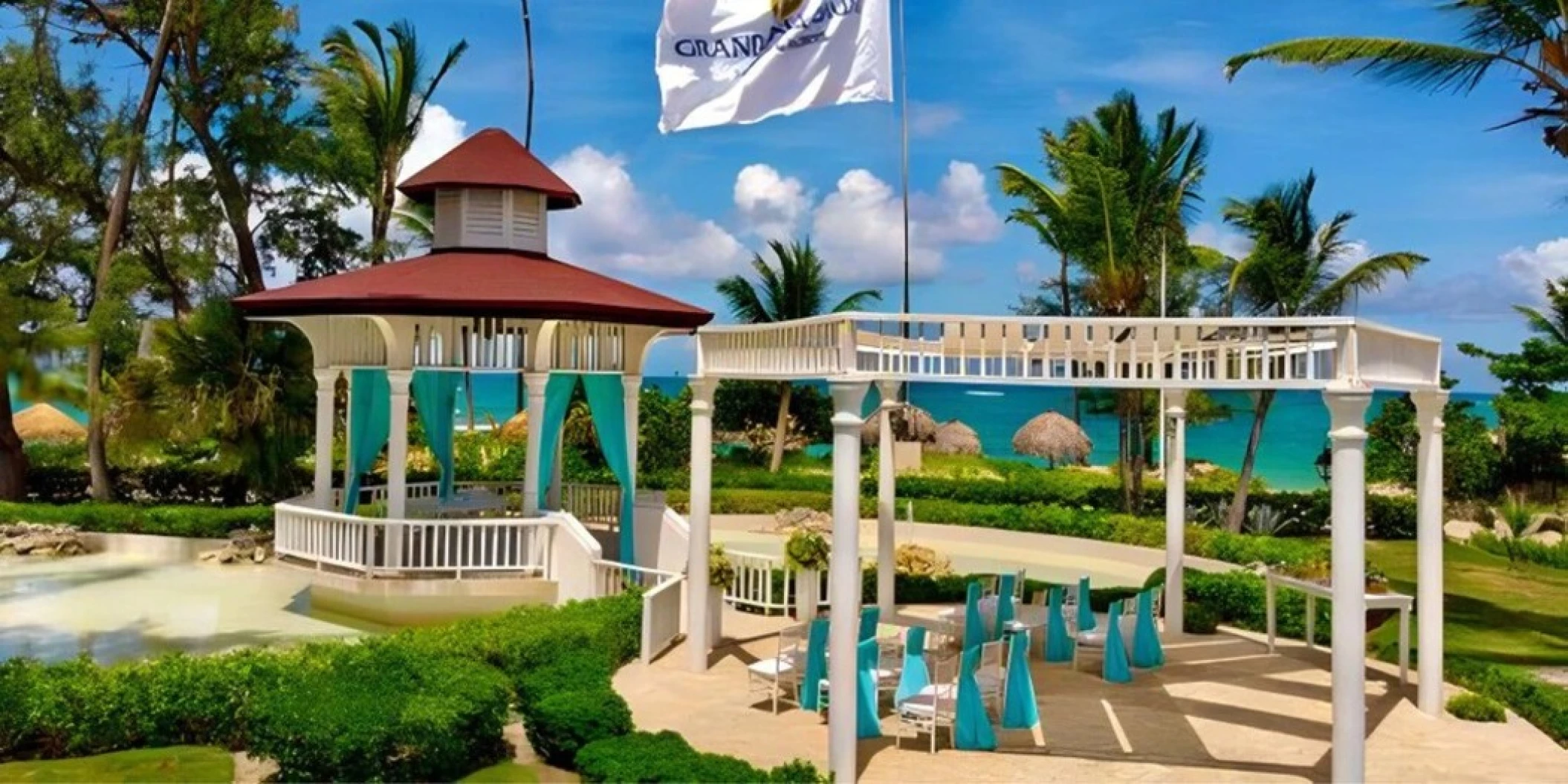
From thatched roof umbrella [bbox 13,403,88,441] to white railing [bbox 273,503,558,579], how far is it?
31529 millimetres

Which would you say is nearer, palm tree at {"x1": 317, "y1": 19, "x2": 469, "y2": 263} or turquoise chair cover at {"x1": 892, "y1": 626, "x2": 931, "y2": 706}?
turquoise chair cover at {"x1": 892, "y1": 626, "x2": 931, "y2": 706}

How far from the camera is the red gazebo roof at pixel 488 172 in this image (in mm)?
18750

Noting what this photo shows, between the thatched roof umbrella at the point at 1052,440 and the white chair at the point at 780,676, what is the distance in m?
24.6

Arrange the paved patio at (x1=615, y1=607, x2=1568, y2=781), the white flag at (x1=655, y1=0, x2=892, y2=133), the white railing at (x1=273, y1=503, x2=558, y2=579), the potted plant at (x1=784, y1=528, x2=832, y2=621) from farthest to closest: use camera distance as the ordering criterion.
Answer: the white railing at (x1=273, y1=503, x2=558, y2=579) → the potted plant at (x1=784, y1=528, x2=832, y2=621) → the white flag at (x1=655, y1=0, x2=892, y2=133) → the paved patio at (x1=615, y1=607, x2=1568, y2=781)

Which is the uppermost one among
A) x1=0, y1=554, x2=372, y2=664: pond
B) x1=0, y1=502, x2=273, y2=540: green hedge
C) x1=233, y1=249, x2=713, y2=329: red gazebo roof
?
x1=233, y1=249, x2=713, y2=329: red gazebo roof

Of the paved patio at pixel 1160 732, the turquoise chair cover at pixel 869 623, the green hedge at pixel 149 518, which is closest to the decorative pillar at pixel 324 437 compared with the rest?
the green hedge at pixel 149 518

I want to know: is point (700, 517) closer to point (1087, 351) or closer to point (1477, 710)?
point (1087, 351)

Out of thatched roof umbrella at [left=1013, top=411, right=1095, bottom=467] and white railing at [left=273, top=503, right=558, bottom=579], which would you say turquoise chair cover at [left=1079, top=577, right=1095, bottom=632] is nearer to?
white railing at [left=273, top=503, right=558, bottom=579]

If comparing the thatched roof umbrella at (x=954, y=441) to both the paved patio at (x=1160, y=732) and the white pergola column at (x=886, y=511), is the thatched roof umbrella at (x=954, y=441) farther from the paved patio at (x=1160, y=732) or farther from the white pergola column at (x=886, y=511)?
the paved patio at (x=1160, y=732)

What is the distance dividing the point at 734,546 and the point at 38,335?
66.9 ft

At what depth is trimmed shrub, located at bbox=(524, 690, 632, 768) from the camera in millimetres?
9453

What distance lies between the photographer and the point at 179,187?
27.2 m

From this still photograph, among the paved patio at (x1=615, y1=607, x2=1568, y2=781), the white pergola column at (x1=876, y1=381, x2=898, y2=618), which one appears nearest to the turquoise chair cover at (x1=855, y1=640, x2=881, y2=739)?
the paved patio at (x1=615, y1=607, x2=1568, y2=781)

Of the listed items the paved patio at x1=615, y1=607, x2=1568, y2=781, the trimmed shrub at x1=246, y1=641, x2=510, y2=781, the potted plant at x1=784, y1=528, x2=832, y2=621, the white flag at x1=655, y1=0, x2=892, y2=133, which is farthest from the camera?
the potted plant at x1=784, y1=528, x2=832, y2=621
